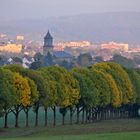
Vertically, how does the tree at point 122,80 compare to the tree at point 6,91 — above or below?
above

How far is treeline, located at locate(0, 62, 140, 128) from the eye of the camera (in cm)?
8369

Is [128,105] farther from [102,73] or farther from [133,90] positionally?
[102,73]

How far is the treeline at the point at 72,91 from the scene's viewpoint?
83.7m

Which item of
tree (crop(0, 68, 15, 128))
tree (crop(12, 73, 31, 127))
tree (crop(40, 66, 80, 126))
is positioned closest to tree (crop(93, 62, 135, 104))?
tree (crop(40, 66, 80, 126))

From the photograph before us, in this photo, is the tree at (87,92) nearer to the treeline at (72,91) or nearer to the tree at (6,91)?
the treeline at (72,91)

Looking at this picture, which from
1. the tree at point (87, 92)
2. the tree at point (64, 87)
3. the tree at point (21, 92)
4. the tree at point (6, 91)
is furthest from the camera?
the tree at point (87, 92)

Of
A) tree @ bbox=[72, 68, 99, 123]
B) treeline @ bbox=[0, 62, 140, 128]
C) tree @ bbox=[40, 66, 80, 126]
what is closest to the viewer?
treeline @ bbox=[0, 62, 140, 128]

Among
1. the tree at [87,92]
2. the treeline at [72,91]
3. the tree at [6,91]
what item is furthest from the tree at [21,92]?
the tree at [87,92]

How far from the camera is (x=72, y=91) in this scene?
310 ft

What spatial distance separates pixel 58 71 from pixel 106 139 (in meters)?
46.1

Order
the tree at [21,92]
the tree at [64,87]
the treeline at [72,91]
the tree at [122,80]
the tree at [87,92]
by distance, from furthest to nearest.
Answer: the tree at [122,80]
the tree at [87,92]
the tree at [64,87]
the treeline at [72,91]
the tree at [21,92]

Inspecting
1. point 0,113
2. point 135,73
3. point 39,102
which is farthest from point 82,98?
point 135,73

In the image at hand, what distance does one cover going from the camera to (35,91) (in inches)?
3378

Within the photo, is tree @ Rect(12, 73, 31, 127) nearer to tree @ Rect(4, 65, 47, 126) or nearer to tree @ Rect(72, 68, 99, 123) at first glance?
tree @ Rect(4, 65, 47, 126)
